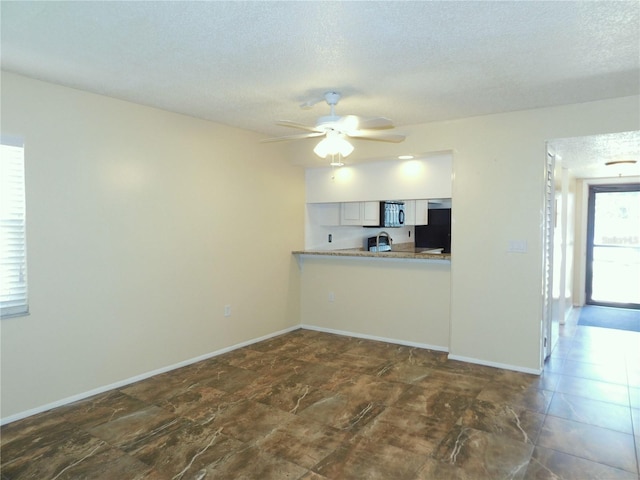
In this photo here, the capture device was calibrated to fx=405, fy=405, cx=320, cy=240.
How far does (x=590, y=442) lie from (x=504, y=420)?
0.49 m

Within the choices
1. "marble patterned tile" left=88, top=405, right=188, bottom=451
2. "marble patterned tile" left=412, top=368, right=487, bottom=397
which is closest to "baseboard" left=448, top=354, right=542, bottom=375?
"marble patterned tile" left=412, top=368, right=487, bottom=397

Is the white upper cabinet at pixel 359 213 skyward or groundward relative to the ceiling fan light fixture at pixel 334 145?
groundward

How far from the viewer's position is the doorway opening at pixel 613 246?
255 inches

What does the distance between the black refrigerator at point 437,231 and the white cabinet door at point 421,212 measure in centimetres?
16

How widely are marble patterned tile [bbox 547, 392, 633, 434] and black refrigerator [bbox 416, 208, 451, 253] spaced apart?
3745mm

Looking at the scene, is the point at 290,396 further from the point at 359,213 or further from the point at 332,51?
the point at 359,213

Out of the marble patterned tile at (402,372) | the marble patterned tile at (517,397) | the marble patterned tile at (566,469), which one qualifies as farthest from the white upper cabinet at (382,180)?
the marble patterned tile at (566,469)

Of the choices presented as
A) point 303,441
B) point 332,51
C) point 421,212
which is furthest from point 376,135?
point 421,212

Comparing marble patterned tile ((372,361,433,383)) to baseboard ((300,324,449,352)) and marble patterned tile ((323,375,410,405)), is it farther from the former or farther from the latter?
baseboard ((300,324,449,352))

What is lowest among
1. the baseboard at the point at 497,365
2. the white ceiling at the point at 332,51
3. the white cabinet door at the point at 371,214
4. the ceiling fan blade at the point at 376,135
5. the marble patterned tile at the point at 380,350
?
the marble patterned tile at the point at 380,350

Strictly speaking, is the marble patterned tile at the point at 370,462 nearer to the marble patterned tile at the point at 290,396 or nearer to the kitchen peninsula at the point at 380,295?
the marble patterned tile at the point at 290,396

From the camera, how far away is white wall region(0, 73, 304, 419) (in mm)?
2885

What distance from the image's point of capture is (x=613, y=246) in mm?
6613

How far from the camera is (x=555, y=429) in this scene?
105 inches
